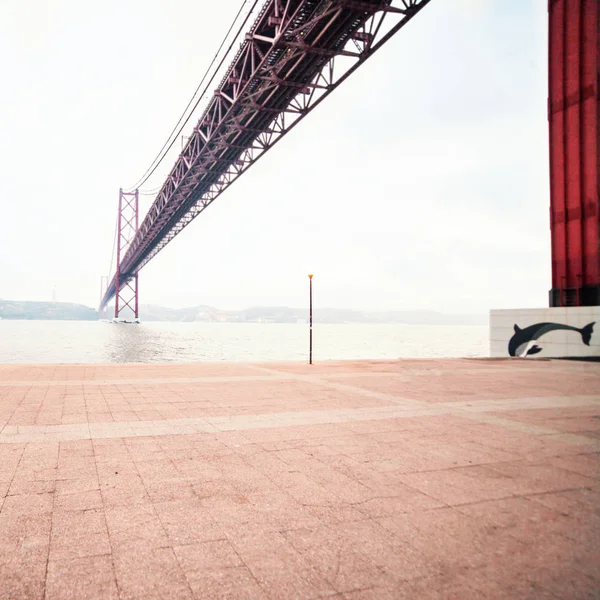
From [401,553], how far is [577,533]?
4.36ft

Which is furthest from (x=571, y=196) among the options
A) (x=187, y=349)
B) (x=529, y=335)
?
(x=187, y=349)

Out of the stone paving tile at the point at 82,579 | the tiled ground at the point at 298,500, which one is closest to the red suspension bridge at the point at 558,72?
the tiled ground at the point at 298,500

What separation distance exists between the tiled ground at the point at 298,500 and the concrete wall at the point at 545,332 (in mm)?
12867

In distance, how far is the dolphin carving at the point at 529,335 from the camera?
64.7 ft

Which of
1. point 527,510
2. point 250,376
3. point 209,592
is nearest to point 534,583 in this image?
point 527,510

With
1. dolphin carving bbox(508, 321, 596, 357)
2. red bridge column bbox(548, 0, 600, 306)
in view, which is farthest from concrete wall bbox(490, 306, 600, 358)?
red bridge column bbox(548, 0, 600, 306)

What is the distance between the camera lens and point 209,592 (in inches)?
100.0

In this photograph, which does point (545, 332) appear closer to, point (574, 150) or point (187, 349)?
point (574, 150)

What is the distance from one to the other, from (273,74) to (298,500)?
2569 centimetres

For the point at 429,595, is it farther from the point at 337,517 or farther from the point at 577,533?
the point at 577,533

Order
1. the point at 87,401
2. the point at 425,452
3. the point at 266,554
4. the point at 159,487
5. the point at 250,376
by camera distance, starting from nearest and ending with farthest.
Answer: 1. the point at 266,554
2. the point at 159,487
3. the point at 425,452
4. the point at 87,401
5. the point at 250,376

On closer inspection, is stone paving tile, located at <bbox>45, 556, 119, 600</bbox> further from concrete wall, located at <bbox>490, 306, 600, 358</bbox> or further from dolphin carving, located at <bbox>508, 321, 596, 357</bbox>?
dolphin carving, located at <bbox>508, 321, 596, 357</bbox>

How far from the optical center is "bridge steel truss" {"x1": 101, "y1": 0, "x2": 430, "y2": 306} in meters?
20.7

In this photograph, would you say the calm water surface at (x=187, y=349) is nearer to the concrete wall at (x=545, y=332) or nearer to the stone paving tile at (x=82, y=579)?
the concrete wall at (x=545, y=332)
